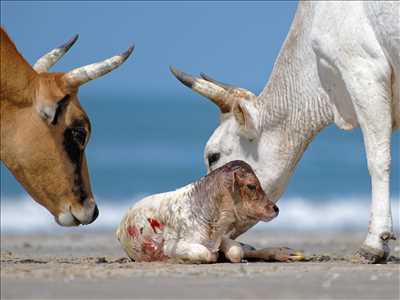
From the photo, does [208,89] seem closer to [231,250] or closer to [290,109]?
[290,109]

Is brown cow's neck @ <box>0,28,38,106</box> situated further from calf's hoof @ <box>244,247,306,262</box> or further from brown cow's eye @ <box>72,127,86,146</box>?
calf's hoof @ <box>244,247,306,262</box>

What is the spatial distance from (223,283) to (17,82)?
2.55m

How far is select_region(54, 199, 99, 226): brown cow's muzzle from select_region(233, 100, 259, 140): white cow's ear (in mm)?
2290

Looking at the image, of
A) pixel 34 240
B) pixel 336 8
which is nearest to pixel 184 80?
pixel 336 8

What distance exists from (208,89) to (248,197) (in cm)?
180

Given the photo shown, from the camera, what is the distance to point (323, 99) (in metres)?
12.9

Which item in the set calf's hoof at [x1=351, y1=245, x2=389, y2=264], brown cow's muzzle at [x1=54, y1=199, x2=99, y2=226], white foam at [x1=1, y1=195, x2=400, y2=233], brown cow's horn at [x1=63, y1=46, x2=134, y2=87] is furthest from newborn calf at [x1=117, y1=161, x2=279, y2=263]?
white foam at [x1=1, y1=195, x2=400, y2=233]

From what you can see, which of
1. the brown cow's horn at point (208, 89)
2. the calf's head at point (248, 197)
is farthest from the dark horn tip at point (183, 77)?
the calf's head at point (248, 197)

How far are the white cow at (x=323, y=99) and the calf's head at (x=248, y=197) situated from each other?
0.84 m

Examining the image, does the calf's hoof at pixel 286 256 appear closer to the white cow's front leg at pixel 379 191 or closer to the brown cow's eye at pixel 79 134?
the white cow's front leg at pixel 379 191

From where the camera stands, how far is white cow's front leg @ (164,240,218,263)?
37.2ft

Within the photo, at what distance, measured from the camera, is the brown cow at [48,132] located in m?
11.2

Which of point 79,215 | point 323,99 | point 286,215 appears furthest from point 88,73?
point 286,215

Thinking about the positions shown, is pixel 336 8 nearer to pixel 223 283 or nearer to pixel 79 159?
pixel 79 159
